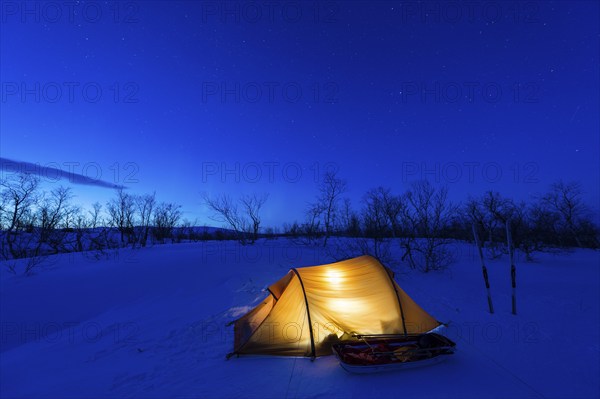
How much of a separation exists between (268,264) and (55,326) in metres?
9.28

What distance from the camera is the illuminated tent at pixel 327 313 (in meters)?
5.71

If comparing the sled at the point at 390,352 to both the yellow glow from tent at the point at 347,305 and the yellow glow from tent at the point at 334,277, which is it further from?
the yellow glow from tent at the point at 334,277

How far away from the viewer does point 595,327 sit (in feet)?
22.7

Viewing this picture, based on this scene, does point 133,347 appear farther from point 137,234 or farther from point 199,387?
point 137,234

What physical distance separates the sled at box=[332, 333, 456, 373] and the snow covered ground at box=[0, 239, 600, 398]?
0.19m

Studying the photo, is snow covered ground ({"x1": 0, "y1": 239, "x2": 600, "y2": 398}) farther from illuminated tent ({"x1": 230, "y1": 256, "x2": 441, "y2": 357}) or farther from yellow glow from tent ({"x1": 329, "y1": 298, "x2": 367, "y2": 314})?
yellow glow from tent ({"x1": 329, "y1": 298, "x2": 367, "y2": 314})

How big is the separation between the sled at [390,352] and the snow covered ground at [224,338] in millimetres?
192

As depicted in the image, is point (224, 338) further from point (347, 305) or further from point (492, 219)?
point (492, 219)

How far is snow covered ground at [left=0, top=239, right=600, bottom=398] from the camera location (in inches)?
178

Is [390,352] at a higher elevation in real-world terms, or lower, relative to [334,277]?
lower

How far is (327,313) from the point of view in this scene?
6086 mm

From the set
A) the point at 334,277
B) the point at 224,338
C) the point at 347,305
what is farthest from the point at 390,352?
the point at 224,338

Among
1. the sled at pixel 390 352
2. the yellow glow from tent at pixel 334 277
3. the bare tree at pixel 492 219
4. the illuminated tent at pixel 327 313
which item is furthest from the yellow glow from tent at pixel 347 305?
the bare tree at pixel 492 219

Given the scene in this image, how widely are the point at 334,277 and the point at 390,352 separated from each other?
232 cm
